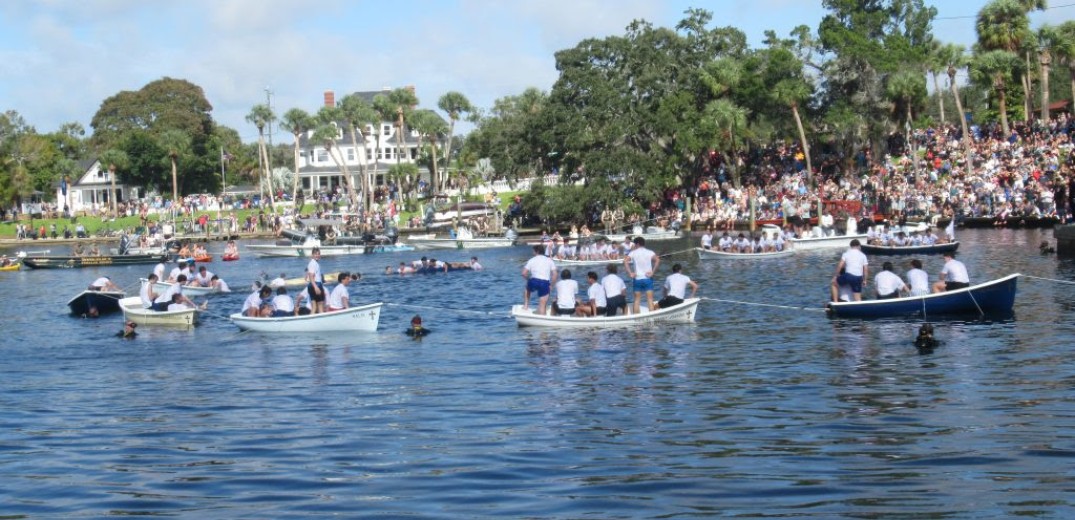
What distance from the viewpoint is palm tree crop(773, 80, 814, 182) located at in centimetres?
7569

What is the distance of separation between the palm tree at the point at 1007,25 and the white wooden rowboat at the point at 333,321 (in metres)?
56.7

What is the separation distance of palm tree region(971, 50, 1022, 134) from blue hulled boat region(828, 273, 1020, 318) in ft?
146

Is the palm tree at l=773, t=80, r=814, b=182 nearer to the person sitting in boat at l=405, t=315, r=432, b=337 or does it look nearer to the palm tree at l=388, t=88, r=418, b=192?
the palm tree at l=388, t=88, r=418, b=192

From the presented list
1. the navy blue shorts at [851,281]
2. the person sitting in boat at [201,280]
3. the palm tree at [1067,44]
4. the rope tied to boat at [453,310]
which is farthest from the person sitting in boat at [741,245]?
the palm tree at [1067,44]

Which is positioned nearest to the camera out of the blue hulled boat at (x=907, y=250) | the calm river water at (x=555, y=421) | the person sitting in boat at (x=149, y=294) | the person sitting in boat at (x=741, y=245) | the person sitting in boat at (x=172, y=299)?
the calm river water at (x=555, y=421)

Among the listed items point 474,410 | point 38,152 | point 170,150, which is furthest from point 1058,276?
point 38,152

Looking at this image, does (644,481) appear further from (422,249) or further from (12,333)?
(422,249)

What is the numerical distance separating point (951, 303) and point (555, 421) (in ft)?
46.4

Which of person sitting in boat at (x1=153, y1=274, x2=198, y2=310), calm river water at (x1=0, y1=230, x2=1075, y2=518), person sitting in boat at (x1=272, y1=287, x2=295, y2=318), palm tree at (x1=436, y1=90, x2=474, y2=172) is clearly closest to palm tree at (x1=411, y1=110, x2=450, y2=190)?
palm tree at (x1=436, y1=90, x2=474, y2=172)

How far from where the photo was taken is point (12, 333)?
3638 cm

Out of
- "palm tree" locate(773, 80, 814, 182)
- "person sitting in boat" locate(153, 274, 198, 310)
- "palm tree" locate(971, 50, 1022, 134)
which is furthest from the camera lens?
"palm tree" locate(773, 80, 814, 182)

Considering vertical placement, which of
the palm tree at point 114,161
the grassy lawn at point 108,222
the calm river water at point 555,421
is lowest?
the calm river water at point 555,421

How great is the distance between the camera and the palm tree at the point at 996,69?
7162cm

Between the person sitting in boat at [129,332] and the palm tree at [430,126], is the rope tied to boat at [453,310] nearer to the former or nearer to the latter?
the person sitting in boat at [129,332]
